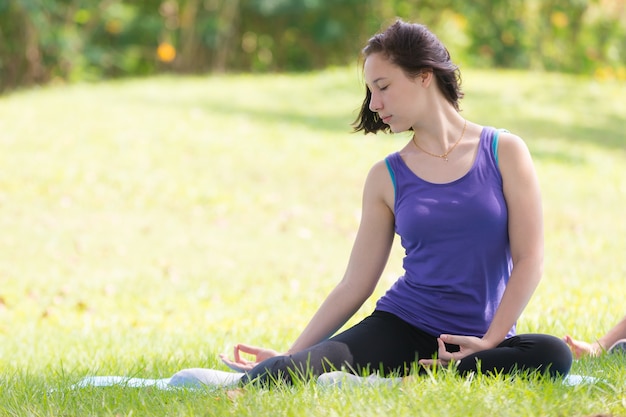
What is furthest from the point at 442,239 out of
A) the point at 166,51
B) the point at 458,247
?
the point at 166,51

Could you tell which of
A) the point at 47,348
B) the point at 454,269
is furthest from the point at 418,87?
the point at 47,348

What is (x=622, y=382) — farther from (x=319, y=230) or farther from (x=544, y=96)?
(x=544, y=96)

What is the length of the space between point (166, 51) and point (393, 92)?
19045 millimetres

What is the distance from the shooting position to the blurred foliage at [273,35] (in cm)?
1953

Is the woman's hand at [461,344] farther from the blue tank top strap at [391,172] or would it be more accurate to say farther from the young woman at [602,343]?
the young woman at [602,343]

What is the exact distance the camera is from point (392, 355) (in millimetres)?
3361

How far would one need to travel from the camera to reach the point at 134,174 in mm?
10641

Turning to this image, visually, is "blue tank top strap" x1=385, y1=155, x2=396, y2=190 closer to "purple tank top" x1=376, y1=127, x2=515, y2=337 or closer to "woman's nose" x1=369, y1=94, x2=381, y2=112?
"purple tank top" x1=376, y1=127, x2=515, y2=337

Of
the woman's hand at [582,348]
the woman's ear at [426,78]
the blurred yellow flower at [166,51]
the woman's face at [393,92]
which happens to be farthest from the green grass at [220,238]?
the blurred yellow flower at [166,51]

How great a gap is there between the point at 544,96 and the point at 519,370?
1441cm

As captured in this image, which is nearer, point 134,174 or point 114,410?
point 114,410

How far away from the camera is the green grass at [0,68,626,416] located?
10.2 feet

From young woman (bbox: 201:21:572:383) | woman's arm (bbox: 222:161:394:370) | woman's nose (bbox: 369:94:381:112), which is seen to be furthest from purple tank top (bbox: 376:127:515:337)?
woman's nose (bbox: 369:94:381:112)

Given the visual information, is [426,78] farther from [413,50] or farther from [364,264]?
[364,264]
